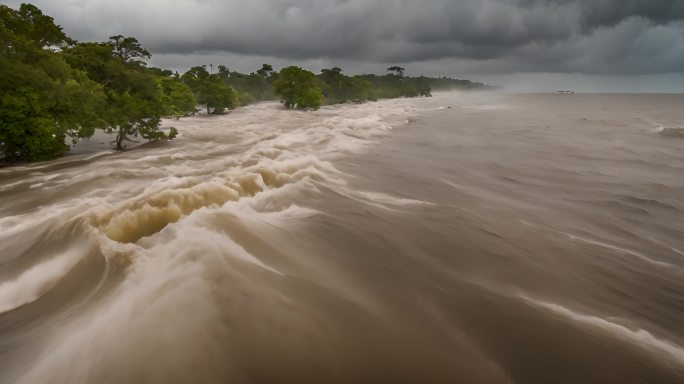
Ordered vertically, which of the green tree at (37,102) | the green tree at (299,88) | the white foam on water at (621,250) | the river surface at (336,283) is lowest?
the white foam on water at (621,250)

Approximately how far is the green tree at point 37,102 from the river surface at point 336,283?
13.5ft

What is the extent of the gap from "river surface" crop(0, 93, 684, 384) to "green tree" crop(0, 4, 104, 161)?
4.12 metres

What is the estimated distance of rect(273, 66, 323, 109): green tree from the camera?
214 feet

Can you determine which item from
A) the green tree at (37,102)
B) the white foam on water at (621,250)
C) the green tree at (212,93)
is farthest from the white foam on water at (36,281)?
the green tree at (212,93)

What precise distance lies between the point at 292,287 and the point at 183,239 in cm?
261

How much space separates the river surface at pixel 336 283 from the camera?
3885mm

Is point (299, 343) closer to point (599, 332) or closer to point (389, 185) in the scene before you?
point (599, 332)

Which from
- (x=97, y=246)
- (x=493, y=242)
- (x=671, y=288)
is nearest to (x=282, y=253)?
(x=97, y=246)

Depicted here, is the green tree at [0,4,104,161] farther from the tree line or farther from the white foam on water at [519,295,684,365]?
the white foam on water at [519,295,684,365]

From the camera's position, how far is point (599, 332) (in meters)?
4.67

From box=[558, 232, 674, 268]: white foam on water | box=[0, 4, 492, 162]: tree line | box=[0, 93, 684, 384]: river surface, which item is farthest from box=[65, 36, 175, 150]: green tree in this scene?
box=[558, 232, 674, 268]: white foam on water

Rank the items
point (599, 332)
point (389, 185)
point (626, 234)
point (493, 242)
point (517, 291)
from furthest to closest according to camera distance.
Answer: point (389, 185), point (626, 234), point (493, 242), point (517, 291), point (599, 332)

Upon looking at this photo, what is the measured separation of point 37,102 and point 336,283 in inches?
658

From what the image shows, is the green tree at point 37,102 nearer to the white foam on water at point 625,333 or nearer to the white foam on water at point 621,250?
the white foam on water at point 625,333
